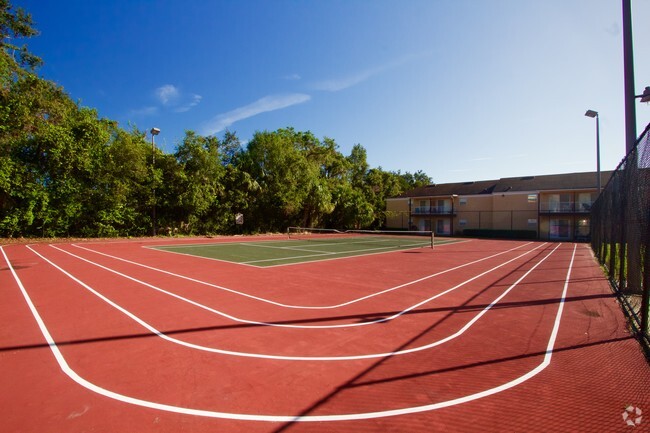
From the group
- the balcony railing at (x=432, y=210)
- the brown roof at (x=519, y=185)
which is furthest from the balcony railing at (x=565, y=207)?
the balcony railing at (x=432, y=210)

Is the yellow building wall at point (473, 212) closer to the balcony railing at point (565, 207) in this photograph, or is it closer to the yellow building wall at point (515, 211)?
the yellow building wall at point (515, 211)

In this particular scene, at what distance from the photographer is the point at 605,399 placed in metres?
4.25

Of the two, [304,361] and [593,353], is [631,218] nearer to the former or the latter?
[593,353]

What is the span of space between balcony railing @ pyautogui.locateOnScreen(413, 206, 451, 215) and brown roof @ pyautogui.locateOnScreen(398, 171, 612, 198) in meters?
1.96

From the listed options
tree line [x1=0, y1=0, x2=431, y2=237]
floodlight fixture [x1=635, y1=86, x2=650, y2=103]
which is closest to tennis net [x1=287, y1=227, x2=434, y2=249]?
tree line [x1=0, y1=0, x2=431, y2=237]

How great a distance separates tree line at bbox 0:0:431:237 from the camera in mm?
23672

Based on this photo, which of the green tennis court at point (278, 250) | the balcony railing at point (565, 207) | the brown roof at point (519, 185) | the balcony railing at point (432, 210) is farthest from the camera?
the balcony railing at point (432, 210)

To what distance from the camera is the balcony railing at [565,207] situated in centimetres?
3878

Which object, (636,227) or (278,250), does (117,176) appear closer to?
(278,250)

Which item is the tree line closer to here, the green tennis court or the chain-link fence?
the green tennis court

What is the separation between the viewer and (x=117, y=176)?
28500mm

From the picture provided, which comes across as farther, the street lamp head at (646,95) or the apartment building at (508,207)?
the apartment building at (508,207)

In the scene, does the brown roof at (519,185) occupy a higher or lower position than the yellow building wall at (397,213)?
higher

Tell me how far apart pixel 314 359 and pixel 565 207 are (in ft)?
151
